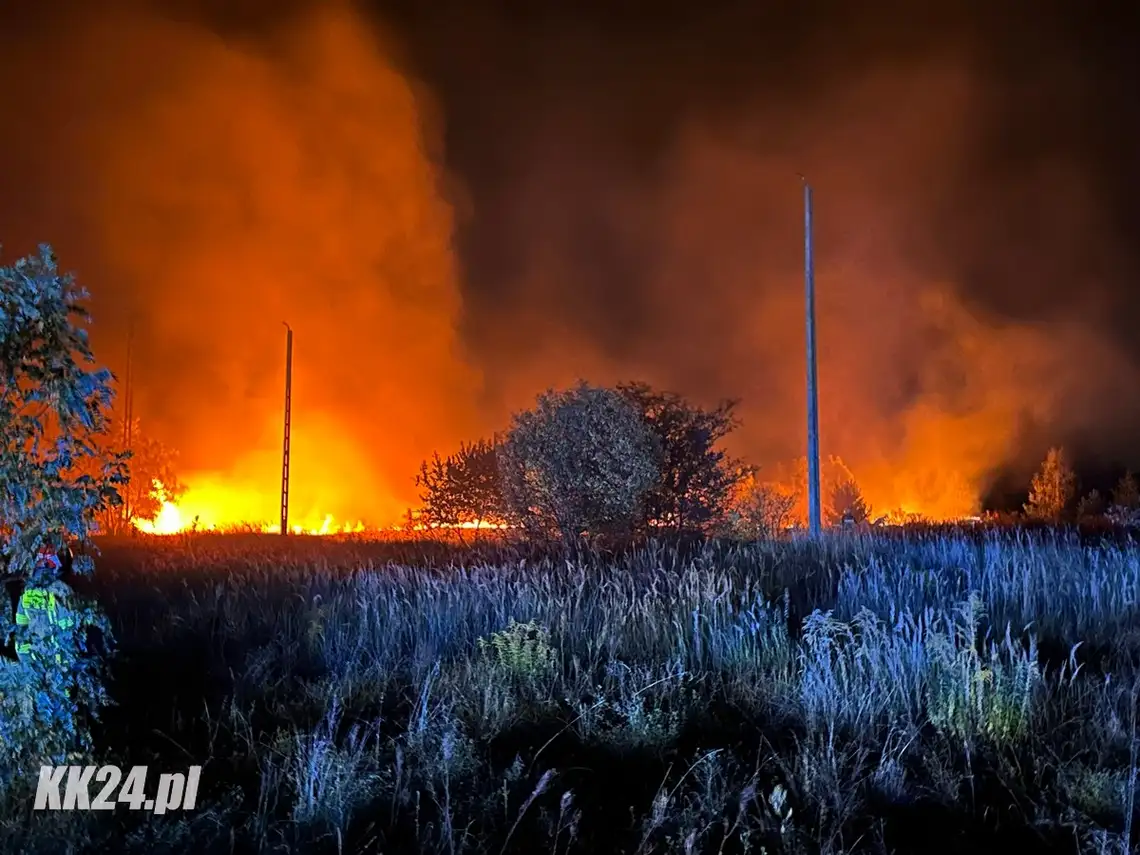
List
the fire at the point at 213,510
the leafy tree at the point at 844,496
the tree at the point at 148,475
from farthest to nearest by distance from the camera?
the leafy tree at the point at 844,496 < the fire at the point at 213,510 < the tree at the point at 148,475

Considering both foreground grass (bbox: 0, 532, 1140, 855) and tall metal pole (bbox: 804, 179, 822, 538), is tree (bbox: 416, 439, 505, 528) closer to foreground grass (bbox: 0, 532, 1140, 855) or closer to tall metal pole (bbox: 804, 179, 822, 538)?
tall metal pole (bbox: 804, 179, 822, 538)

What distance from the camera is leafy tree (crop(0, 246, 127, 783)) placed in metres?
3.17

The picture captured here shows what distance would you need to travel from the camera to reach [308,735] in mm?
3838

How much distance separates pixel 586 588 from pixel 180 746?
154 inches

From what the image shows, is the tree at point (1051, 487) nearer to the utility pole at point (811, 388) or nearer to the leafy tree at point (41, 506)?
the utility pole at point (811, 388)

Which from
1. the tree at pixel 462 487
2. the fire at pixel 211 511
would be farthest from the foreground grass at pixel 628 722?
the fire at pixel 211 511

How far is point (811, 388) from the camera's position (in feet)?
49.3

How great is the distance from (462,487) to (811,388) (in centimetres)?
922

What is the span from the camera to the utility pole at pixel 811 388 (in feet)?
48.5

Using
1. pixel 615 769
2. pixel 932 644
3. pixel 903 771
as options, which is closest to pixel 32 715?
pixel 615 769

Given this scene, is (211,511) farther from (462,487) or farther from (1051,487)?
(1051,487)

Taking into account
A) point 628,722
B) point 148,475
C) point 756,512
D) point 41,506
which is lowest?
point 628,722

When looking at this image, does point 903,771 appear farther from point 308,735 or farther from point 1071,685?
point 308,735

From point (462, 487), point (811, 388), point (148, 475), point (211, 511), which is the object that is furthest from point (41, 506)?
point (211, 511)
